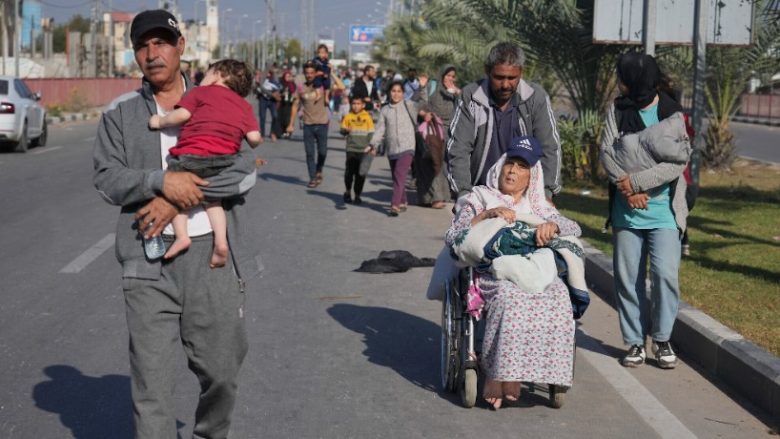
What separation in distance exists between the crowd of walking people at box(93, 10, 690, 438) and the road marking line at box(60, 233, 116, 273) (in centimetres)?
478

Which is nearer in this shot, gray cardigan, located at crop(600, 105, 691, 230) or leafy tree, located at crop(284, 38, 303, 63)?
gray cardigan, located at crop(600, 105, 691, 230)

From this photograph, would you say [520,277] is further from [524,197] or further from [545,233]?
[524,197]

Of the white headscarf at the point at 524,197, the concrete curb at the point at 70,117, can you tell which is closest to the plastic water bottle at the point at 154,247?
the white headscarf at the point at 524,197

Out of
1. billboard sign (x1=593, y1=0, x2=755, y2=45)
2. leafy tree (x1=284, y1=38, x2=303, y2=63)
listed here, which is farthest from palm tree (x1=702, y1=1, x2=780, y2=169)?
leafy tree (x1=284, y1=38, x2=303, y2=63)

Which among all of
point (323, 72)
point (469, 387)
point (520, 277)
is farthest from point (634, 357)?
point (323, 72)

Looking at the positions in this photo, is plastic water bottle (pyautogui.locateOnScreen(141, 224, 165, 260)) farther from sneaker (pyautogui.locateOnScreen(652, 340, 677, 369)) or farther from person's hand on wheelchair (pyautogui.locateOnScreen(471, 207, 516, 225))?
sneaker (pyautogui.locateOnScreen(652, 340, 677, 369))

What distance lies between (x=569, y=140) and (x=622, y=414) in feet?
40.9

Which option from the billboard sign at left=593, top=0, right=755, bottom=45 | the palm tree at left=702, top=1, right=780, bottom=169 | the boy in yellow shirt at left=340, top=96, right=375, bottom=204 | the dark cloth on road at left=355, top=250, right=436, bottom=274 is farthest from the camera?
the palm tree at left=702, top=1, right=780, bottom=169

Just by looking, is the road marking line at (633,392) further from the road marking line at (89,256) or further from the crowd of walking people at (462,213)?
the road marking line at (89,256)

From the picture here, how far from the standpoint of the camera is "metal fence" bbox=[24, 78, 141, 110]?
1689 inches

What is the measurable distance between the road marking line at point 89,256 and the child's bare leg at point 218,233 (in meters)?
6.33

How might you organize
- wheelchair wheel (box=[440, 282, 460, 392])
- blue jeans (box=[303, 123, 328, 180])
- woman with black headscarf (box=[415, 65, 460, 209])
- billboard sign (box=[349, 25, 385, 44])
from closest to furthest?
wheelchair wheel (box=[440, 282, 460, 392])
woman with black headscarf (box=[415, 65, 460, 209])
blue jeans (box=[303, 123, 328, 180])
billboard sign (box=[349, 25, 385, 44])

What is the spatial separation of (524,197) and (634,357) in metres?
1.60

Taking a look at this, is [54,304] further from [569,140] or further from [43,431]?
[569,140]
